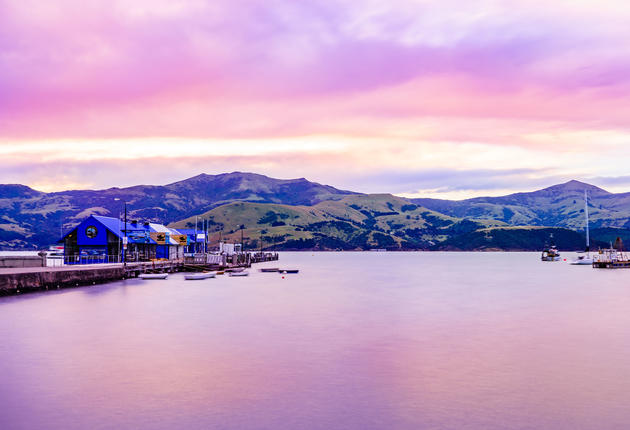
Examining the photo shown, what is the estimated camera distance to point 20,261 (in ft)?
287

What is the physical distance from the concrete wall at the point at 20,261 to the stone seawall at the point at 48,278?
7951 mm

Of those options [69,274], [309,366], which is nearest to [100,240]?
[69,274]

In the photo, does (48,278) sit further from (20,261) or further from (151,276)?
(151,276)

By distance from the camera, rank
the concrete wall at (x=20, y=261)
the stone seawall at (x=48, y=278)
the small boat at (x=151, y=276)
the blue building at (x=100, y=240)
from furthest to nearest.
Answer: the blue building at (x=100, y=240) < the small boat at (x=151, y=276) < the concrete wall at (x=20, y=261) < the stone seawall at (x=48, y=278)

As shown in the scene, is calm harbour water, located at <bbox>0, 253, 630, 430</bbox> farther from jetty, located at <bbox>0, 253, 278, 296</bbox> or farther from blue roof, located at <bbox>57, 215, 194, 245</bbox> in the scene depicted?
blue roof, located at <bbox>57, 215, 194, 245</bbox>

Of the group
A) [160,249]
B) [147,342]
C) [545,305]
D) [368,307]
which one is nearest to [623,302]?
[545,305]

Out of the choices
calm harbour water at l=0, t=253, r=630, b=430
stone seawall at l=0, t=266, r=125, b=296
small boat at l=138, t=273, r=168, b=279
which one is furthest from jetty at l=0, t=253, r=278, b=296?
calm harbour water at l=0, t=253, r=630, b=430

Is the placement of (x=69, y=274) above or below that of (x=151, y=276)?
above

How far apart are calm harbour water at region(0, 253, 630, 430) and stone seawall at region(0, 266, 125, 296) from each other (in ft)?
6.25

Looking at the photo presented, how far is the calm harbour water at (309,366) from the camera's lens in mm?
23172

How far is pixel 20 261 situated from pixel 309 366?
70.2 m

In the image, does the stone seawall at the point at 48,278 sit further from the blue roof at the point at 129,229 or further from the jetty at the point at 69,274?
the blue roof at the point at 129,229

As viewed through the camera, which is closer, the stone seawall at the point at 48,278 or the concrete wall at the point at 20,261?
the stone seawall at the point at 48,278

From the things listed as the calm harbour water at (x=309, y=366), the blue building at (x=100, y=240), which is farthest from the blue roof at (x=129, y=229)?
the calm harbour water at (x=309, y=366)
